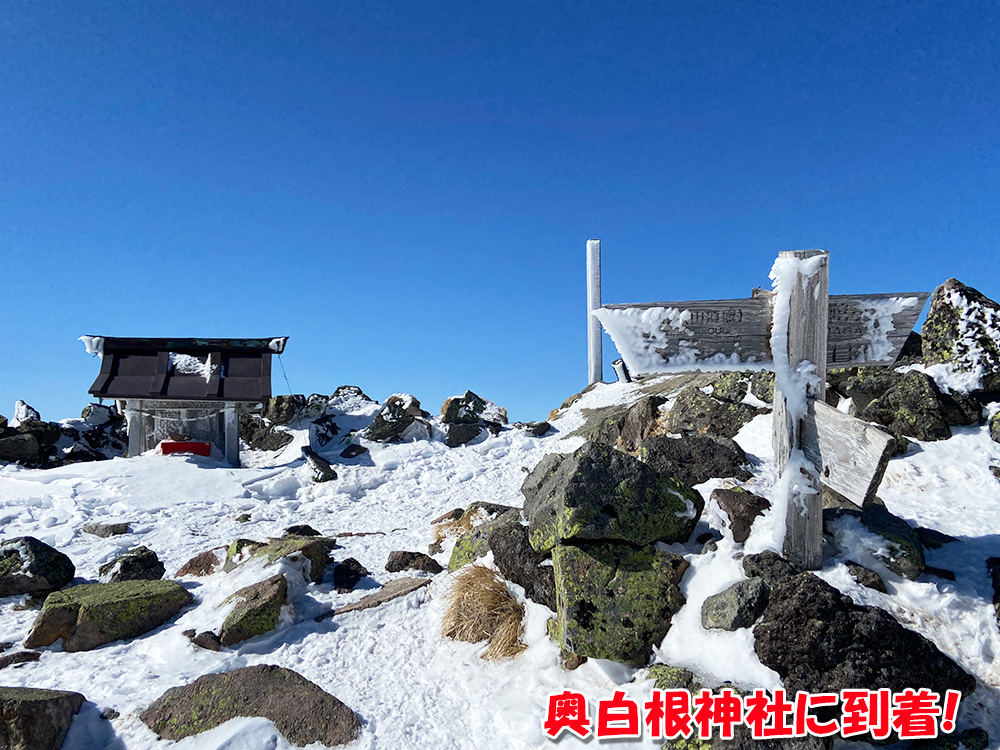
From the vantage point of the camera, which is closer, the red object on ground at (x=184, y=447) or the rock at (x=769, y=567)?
the rock at (x=769, y=567)

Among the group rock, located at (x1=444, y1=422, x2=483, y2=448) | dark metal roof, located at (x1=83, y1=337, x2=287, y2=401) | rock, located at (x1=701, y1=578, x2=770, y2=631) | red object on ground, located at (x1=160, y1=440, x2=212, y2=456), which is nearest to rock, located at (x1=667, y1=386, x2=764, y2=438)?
rock, located at (x1=701, y1=578, x2=770, y2=631)

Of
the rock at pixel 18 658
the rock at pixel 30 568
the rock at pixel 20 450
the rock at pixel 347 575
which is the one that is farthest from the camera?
the rock at pixel 20 450

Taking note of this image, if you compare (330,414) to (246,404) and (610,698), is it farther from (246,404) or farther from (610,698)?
(610,698)

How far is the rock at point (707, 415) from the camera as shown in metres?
10.0

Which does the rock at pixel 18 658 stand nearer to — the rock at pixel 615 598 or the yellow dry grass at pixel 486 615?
the yellow dry grass at pixel 486 615

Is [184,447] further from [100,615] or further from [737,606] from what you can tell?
[737,606]

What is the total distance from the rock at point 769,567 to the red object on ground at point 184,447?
1543 cm

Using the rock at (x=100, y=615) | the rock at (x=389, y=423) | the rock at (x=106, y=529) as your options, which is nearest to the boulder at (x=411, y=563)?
the rock at (x=100, y=615)

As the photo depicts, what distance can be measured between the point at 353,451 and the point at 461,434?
2960 millimetres

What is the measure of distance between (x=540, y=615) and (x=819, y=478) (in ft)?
9.21

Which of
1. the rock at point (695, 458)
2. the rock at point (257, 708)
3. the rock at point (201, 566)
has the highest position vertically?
the rock at point (695, 458)

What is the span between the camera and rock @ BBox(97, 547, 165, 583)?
8.45 metres

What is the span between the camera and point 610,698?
15.3 feet
